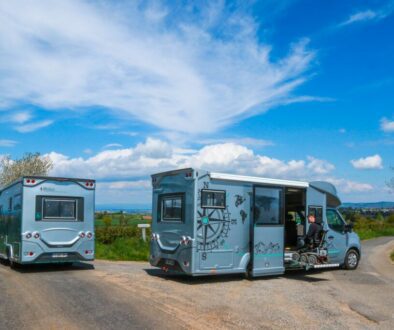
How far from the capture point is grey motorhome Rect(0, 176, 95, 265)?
1401 centimetres

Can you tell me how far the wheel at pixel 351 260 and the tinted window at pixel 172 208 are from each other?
19.8 feet

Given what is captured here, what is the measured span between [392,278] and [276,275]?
331cm

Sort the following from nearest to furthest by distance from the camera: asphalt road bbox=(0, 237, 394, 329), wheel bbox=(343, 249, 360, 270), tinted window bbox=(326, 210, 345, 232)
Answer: asphalt road bbox=(0, 237, 394, 329), tinted window bbox=(326, 210, 345, 232), wheel bbox=(343, 249, 360, 270)

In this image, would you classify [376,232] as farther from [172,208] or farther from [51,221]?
[51,221]

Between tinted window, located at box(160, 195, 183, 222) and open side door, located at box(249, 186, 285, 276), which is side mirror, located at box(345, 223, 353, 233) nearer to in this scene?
open side door, located at box(249, 186, 285, 276)

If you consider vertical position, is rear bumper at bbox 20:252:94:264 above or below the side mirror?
below

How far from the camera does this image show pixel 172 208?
41.9ft

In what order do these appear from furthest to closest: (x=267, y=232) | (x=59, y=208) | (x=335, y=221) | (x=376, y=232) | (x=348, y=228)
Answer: (x=376, y=232) < (x=348, y=228) < (x=335, y=221) < (x=59, y=208) < (x=267, y=232)

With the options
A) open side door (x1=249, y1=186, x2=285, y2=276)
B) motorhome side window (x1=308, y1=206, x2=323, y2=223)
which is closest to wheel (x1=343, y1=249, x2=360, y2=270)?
motorhome side window (x1=308, y1=206, x2=323, y2=223)

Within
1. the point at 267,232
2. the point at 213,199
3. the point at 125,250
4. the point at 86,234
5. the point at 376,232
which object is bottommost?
the point at 376,232

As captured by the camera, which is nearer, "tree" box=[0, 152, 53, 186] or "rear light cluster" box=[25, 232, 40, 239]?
"rear light cluster" box=[25, 232, 40, 239]

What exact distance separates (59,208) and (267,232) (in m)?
6.09

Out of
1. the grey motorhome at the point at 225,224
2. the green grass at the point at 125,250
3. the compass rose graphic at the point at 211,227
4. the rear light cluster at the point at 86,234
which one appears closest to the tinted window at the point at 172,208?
the grey motorhome at the point at 225,224

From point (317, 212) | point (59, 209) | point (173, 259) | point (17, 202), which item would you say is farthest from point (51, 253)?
point (317, 212)
